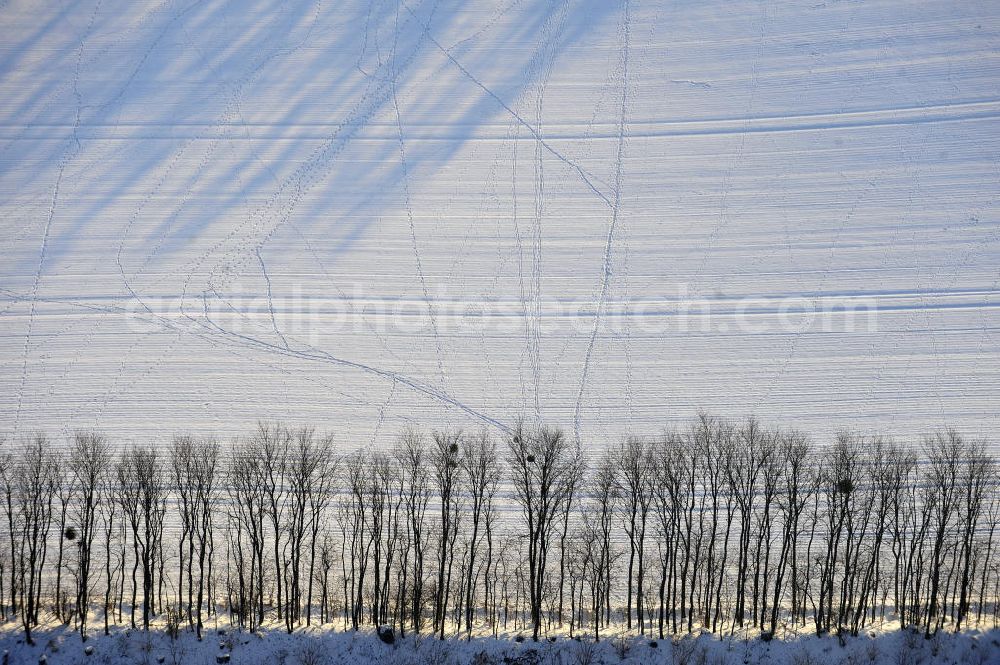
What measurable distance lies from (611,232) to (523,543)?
1985 centimetres

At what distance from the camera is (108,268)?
48.2 metres

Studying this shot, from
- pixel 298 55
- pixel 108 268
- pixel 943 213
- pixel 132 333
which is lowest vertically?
pixel 132 333

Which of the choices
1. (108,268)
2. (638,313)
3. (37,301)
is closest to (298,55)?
(108,268)

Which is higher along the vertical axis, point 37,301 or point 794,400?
point 37,301

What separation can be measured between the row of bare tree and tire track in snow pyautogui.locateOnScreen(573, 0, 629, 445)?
253 inches

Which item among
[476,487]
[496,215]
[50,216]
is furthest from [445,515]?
[50,216]

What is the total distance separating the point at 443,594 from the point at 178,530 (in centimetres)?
1291

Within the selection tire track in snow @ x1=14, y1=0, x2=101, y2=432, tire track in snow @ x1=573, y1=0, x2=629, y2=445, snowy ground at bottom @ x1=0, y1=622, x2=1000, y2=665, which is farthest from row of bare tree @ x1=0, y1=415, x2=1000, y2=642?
tire track in snow @ x1=14, y1=0, x2=101, y2=432

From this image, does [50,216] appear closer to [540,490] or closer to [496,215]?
[496,215]

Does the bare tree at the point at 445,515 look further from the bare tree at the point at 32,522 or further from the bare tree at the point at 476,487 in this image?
the bare tree at the point at 32,522

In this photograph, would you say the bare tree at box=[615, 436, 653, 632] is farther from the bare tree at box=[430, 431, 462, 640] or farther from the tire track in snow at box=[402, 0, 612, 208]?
the tire track in snow at box=[402, 0, 612, 208]

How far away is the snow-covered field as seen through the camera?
3167 cm

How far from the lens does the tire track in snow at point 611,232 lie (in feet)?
144

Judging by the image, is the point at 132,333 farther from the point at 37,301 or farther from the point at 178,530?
the point at 178,530
